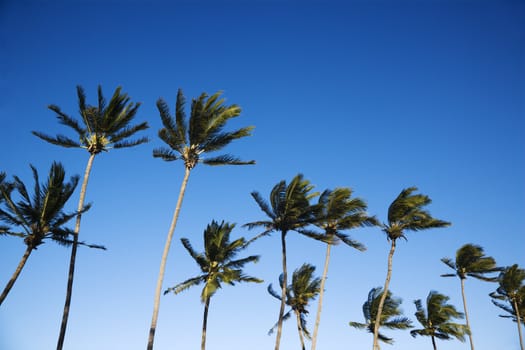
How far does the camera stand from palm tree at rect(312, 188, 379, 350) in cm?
2416

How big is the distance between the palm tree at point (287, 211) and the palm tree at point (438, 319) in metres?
17.6

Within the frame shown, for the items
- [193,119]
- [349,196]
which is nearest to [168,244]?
[193,119]

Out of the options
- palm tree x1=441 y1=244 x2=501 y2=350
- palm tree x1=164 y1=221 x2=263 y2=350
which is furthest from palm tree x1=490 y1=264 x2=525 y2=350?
palm tree x1=164 y1=221 x2=263 y2=350

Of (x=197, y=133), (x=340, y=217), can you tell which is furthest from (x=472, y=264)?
(x=197, y=133)

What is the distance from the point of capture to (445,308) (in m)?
33.5

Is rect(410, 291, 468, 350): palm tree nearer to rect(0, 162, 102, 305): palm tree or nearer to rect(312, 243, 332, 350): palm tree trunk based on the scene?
rect(312, 243, 332, 350): palm tree trunk

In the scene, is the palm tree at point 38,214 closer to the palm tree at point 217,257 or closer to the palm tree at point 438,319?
the palm tree at point 217,257

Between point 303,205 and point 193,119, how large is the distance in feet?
27.8

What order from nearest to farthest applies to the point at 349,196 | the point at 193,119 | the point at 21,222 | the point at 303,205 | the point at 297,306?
1. the point at 21,222
2. the point at 193,119
3. the point at 303,205
4. the point at 349,196
5. the point at 297,306

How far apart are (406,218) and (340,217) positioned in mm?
4911

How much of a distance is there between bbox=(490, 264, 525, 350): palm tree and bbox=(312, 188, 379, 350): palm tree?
71.9 ft

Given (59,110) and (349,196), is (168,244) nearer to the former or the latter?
(59,110)

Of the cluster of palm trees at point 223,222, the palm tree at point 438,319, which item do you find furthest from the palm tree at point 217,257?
the palm tree at point 438,319

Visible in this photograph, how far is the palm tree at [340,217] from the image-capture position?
24156 millimetres
